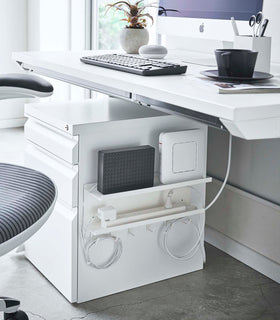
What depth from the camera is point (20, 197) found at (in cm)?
125

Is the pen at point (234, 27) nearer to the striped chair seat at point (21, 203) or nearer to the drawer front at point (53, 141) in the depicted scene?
the drawer front at point (53, 141)

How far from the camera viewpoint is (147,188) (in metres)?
1.85

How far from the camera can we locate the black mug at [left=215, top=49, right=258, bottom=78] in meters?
1.44

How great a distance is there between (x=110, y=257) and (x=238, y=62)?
0.82 metres

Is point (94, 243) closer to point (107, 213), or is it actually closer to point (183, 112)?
point (107, 213)

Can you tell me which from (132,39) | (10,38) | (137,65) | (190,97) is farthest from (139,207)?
(10,38)

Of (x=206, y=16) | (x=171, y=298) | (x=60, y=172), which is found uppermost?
(x=206, y=16)

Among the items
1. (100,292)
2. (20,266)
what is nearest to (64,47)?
(20,266)

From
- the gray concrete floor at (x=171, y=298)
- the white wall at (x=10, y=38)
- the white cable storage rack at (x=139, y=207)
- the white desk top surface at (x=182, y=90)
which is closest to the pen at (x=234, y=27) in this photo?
the white desk top surface at (x=182, y=90)

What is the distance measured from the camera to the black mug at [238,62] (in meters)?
1.44

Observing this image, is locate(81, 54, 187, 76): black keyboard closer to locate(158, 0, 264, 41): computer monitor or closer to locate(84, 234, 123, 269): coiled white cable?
locate(158, 0, 264, 41): computer monitor

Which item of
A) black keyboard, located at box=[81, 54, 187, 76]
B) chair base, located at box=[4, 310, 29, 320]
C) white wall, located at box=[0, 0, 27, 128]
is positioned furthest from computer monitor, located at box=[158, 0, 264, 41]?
white wall, located at box=[0, 0, 27, 128]

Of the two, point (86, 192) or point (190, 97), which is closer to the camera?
point (190, 97)

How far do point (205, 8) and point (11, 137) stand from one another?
2427 mm
